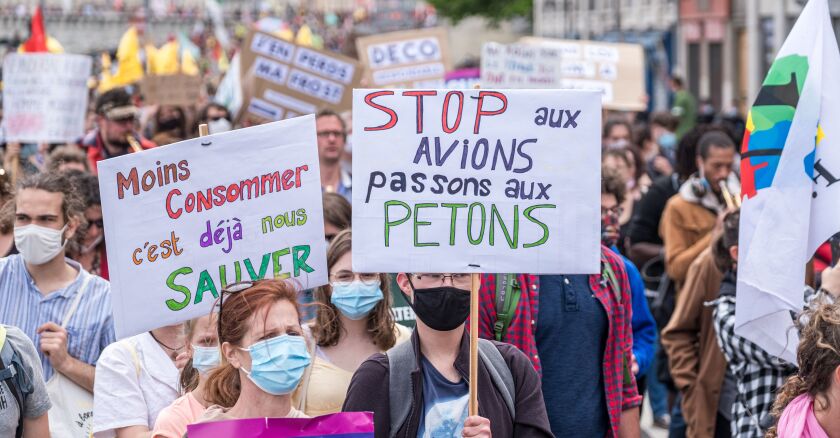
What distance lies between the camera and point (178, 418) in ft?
14.3

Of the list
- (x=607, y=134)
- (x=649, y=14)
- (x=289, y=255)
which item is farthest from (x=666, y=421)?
(x=649, y=14)

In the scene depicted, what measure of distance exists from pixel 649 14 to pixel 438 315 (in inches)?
1770

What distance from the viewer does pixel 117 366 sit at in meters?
4.95

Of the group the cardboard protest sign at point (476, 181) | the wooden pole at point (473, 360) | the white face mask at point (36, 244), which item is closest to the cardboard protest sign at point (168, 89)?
the white face mask at point (36, 244)

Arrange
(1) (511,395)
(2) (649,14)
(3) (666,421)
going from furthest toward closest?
(2) (649,14) → (3) (666,421) → (1) (511,395)

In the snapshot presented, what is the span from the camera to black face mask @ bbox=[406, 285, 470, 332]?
4465mm

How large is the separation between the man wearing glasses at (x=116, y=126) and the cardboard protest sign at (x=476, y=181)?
531cm

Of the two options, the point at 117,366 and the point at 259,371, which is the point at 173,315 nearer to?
the point at 117,366

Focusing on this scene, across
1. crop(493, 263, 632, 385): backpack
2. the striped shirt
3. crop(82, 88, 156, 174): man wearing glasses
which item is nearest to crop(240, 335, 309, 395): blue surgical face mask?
crop(493, 263, 632, 385): backpack

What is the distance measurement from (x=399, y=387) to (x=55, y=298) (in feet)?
5.98

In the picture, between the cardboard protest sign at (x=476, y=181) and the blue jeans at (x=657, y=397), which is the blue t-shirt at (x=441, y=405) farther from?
the blue jeans at (x=657, y=397)

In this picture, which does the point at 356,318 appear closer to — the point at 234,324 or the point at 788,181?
the point at 234,324

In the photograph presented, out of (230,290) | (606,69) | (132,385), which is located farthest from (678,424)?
(606,69)

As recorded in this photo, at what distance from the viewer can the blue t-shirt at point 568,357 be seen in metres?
5.45
